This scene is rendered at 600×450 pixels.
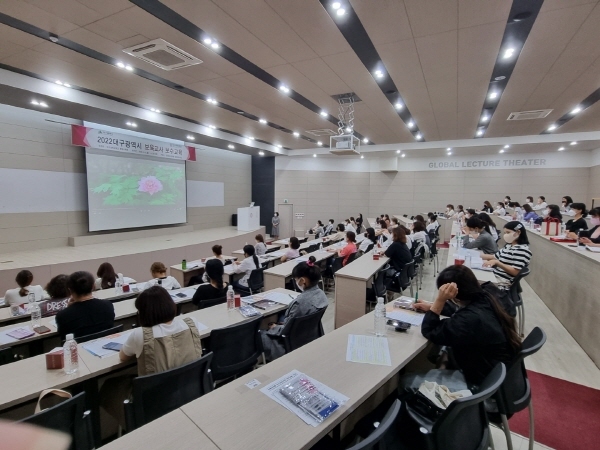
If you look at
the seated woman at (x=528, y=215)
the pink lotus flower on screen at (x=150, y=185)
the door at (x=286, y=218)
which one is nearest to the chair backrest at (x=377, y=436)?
the seated woman at (x=528, y=215)

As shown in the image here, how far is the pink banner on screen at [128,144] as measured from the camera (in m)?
7.90

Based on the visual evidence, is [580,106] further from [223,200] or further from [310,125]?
[223,200]

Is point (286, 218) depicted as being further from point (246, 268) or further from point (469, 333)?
point (469, 333)

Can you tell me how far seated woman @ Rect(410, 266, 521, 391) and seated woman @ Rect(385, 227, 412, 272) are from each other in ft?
10.1

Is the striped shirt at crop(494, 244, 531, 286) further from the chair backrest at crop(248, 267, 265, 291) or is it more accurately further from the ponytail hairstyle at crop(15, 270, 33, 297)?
the ponytail hairstyle at crop(15, 270, 33, 297)

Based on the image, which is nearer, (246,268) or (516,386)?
(516,386)

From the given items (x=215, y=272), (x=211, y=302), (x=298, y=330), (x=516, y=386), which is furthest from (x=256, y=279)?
(x=516, y=386)

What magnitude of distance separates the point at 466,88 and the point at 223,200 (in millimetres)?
10325

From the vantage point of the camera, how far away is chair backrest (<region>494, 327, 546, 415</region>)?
69.8 inches

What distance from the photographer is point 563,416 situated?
2572 mm

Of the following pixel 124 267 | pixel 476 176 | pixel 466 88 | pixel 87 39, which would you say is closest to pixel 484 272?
pixel 466 88

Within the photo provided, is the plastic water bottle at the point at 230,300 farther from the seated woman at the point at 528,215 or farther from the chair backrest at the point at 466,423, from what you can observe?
the seated woman at the point at 528,215

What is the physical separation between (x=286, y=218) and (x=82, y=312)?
12.5 metres

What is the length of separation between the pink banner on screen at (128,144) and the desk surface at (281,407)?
8.73 meters
